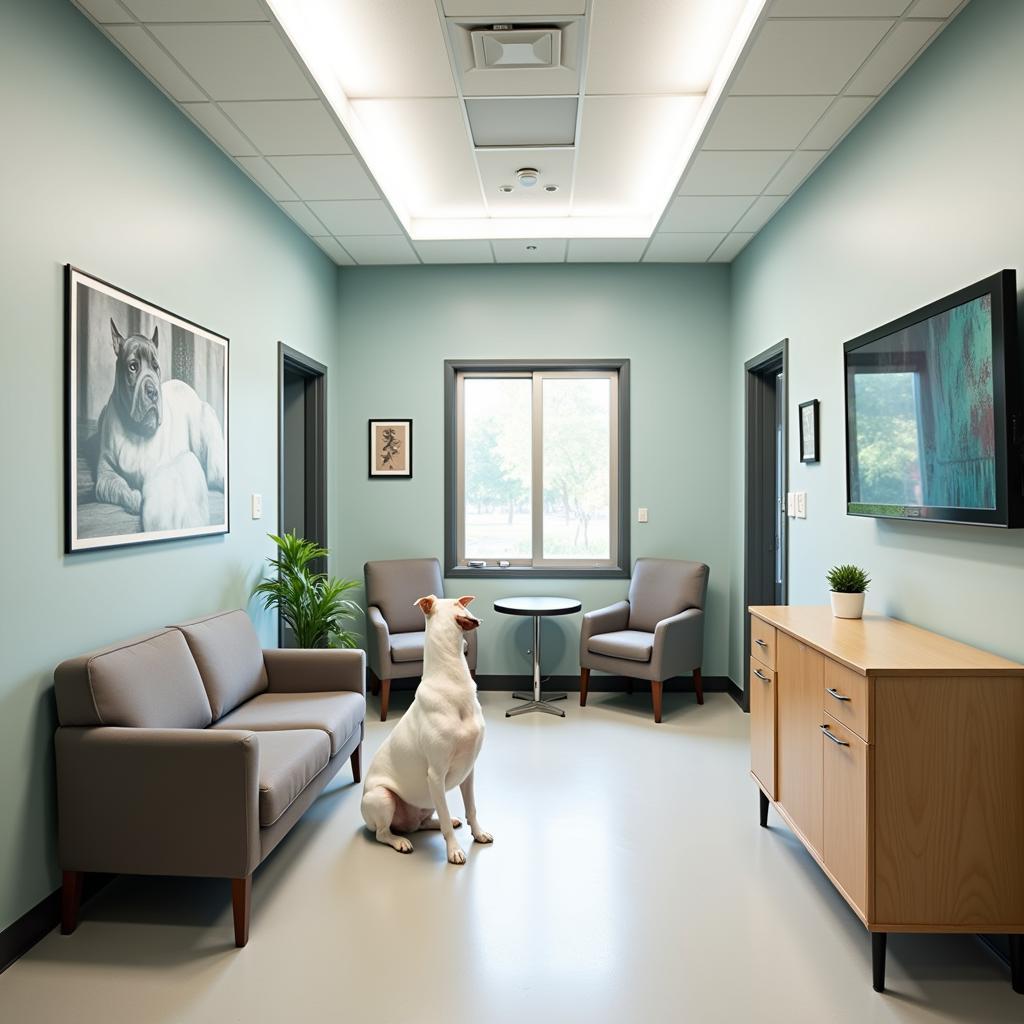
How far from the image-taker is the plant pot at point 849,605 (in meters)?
2.85

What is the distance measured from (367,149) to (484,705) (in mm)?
3261

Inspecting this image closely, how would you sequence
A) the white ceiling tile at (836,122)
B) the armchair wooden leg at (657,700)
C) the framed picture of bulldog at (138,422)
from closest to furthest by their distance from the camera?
the framed picture of bulldog at (138,422) < the white ceiling tile at (836,122) < the armchair wooden leg at (657,700)

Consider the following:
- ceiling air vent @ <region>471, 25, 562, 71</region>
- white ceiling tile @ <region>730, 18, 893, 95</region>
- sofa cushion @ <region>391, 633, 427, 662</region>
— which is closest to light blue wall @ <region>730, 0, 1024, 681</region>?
white ceiling tile @ <region>730, 18, 893, 95</region>

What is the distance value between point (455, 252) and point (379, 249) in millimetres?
488

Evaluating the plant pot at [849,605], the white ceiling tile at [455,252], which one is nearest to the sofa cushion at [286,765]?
the plant pot at [849,605]

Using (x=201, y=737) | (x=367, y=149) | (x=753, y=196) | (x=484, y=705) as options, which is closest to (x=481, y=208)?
(x=367, y=149)

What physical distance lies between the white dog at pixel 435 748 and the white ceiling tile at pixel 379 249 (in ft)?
9.04

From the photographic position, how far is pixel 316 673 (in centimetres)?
348

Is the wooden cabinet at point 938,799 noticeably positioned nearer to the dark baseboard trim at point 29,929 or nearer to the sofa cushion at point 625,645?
the dark baseboard trim at point 29,929

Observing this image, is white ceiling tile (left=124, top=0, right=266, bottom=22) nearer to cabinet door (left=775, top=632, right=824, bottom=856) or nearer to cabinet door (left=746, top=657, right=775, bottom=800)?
cabinet door (left=775, top=632, right=824, bottom=856)

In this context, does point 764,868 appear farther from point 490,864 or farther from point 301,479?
point 301,479

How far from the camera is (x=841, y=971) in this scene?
2109 millimetres

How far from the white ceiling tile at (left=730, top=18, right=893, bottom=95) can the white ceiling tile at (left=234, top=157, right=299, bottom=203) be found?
7.01ft

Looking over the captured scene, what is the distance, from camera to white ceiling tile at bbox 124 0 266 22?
7.87 feet
